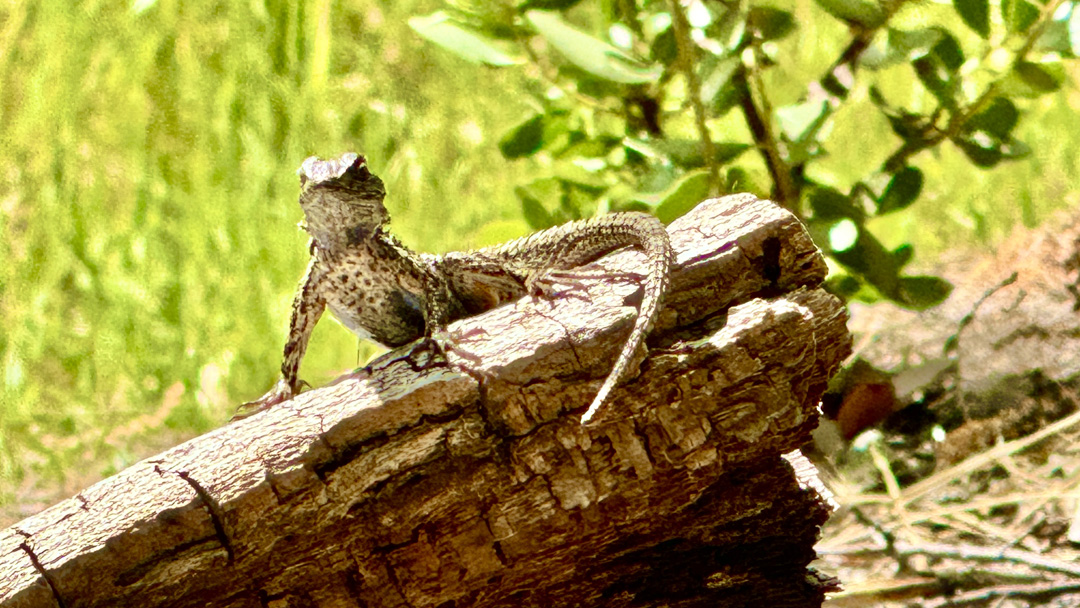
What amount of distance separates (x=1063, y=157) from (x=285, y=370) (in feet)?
10.6

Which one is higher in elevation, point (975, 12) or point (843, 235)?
point (975, 12)

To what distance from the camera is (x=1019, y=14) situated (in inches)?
106

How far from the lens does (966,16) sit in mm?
2686

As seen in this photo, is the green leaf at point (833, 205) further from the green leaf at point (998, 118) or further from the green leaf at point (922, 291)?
the green leaf at point (998, 118)

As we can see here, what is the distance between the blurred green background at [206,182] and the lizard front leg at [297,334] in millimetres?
1227

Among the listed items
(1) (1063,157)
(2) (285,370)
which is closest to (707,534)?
(2) (285,370)

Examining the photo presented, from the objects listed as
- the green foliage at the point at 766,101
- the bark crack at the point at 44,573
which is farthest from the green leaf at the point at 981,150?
the bark crack at the point at 44,573

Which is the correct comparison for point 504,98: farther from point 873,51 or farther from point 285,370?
point 285,370

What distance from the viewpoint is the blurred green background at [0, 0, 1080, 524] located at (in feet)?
12.2

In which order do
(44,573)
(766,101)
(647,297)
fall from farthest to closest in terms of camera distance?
(766,101) → (647,297) → (44,573)

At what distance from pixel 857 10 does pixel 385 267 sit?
1.64 metres

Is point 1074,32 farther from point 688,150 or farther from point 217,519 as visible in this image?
point 217,519

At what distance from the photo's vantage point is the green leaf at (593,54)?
8.59 ft

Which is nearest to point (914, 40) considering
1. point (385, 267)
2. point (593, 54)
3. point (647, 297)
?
point (593, 54)
